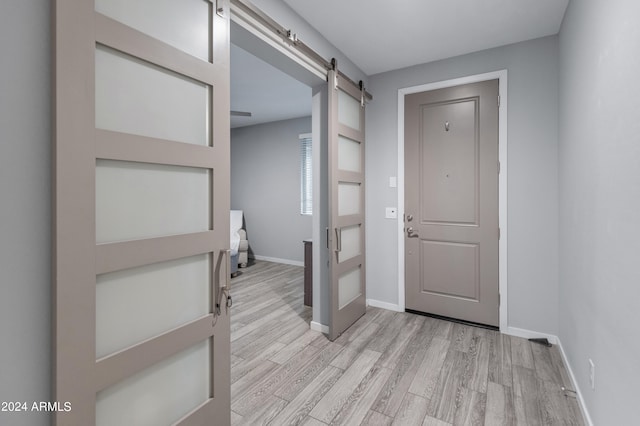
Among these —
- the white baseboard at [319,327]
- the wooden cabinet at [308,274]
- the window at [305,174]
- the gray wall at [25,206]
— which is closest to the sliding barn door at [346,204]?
the white baseboard at [319,327]

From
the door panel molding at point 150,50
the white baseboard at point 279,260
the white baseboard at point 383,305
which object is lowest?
the white baseboard at point 383,305

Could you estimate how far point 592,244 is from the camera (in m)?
1.62

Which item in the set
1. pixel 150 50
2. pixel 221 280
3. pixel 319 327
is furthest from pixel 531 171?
pixel 150 50

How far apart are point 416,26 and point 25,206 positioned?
2723mm

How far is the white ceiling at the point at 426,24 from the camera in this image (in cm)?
220

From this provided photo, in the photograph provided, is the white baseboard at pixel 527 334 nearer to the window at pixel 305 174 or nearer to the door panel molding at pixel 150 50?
the door panel molding at pixel 150 50

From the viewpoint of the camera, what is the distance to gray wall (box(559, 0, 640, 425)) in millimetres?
1138

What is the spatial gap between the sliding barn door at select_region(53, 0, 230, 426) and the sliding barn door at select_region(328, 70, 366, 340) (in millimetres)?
1239

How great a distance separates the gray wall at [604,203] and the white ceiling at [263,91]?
Result: 262 centimetres

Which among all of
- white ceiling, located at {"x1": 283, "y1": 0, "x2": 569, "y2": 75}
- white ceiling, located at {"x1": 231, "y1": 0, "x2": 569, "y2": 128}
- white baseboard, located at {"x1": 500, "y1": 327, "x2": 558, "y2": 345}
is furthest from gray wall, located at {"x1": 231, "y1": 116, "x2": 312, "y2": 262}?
white baseboard, located at {"x1": 500, "y1": 327, "x2": 558, "y2": 345}

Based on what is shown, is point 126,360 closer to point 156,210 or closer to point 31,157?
point 156,210

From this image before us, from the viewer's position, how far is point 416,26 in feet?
8.11

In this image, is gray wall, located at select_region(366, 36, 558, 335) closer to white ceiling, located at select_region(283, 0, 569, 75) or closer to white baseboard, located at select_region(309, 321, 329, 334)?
white ceiling, located at select_region(283, 0, 569, 75)

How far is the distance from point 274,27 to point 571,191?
7.52ft
